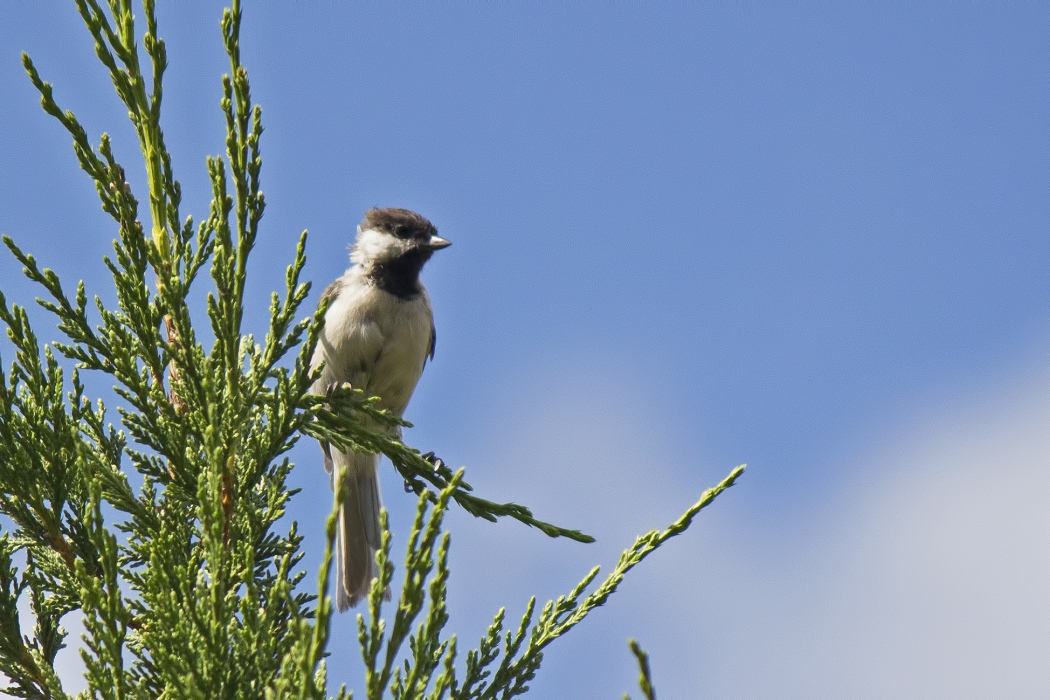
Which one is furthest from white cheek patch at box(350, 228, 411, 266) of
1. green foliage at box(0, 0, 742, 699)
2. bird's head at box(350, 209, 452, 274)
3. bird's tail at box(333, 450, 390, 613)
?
green foliage at box(0, 0, 742, 699)

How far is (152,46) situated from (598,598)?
188 cm

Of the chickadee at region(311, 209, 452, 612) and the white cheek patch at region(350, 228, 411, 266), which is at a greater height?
the white cheek patch at region(350, 228, 411, 266)

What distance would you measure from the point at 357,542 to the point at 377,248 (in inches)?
72.1

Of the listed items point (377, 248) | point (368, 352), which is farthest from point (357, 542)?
point (377, 248)

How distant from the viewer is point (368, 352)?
539 cm

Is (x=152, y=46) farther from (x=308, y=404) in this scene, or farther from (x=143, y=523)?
(x=143, y=523)

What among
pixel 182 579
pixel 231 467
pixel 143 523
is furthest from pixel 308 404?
pixel 182 579

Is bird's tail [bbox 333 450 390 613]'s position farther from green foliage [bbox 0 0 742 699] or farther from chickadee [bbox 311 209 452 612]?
green foliage [bbox 0 0 742 699]

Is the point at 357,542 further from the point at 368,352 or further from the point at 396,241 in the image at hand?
the point at 396,241

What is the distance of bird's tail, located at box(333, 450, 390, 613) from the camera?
5074 mm

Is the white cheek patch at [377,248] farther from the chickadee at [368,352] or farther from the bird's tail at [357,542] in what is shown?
the bird's tail at [357,542]

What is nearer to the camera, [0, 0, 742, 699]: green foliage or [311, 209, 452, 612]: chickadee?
[0, 0, 742, 699]: green foliage

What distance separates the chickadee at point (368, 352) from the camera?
17.2 ft

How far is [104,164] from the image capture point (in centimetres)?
262
